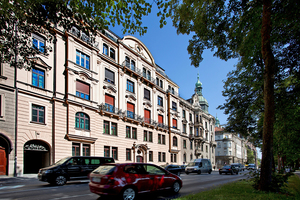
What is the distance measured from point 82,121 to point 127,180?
18401 mm

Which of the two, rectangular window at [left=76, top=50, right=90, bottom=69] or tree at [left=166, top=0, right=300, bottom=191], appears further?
rectangular window at [left=76, top=50, right=90, bottom=69]

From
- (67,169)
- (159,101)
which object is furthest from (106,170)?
(159,101)

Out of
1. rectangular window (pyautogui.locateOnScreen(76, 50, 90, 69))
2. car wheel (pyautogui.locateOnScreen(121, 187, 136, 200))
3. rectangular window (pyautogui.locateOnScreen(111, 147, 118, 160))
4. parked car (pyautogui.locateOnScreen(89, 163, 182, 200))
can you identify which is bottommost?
rectangular window (pyautogui.locateOnScreen(111, 147, 118, 160))

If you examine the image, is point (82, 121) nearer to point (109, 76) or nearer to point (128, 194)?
→ point (109, 76)

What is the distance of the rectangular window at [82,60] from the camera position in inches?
1029

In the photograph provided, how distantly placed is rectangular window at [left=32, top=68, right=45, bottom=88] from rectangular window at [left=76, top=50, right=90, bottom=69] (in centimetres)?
463

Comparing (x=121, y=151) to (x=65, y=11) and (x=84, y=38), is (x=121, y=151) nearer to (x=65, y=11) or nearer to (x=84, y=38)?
(x=84, y=38)

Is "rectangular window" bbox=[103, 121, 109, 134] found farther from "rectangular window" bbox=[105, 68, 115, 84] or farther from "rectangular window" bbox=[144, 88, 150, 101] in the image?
"rectangular window" bbox=[144, 88, 150, 101]

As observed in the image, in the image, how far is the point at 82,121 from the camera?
83.1 feet

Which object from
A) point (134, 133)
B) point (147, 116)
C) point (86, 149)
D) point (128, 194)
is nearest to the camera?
point (128, 194)

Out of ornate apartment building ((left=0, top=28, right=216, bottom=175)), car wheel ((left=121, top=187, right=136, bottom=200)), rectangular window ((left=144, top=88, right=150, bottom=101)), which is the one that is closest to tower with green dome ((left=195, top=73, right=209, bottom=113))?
ornate apartment building ((left=0, top=28, right=216, bottom=175))

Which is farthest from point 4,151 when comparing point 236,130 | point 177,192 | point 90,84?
point 236,130

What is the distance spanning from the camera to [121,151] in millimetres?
30766

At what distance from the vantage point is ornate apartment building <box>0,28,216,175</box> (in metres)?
19.7
